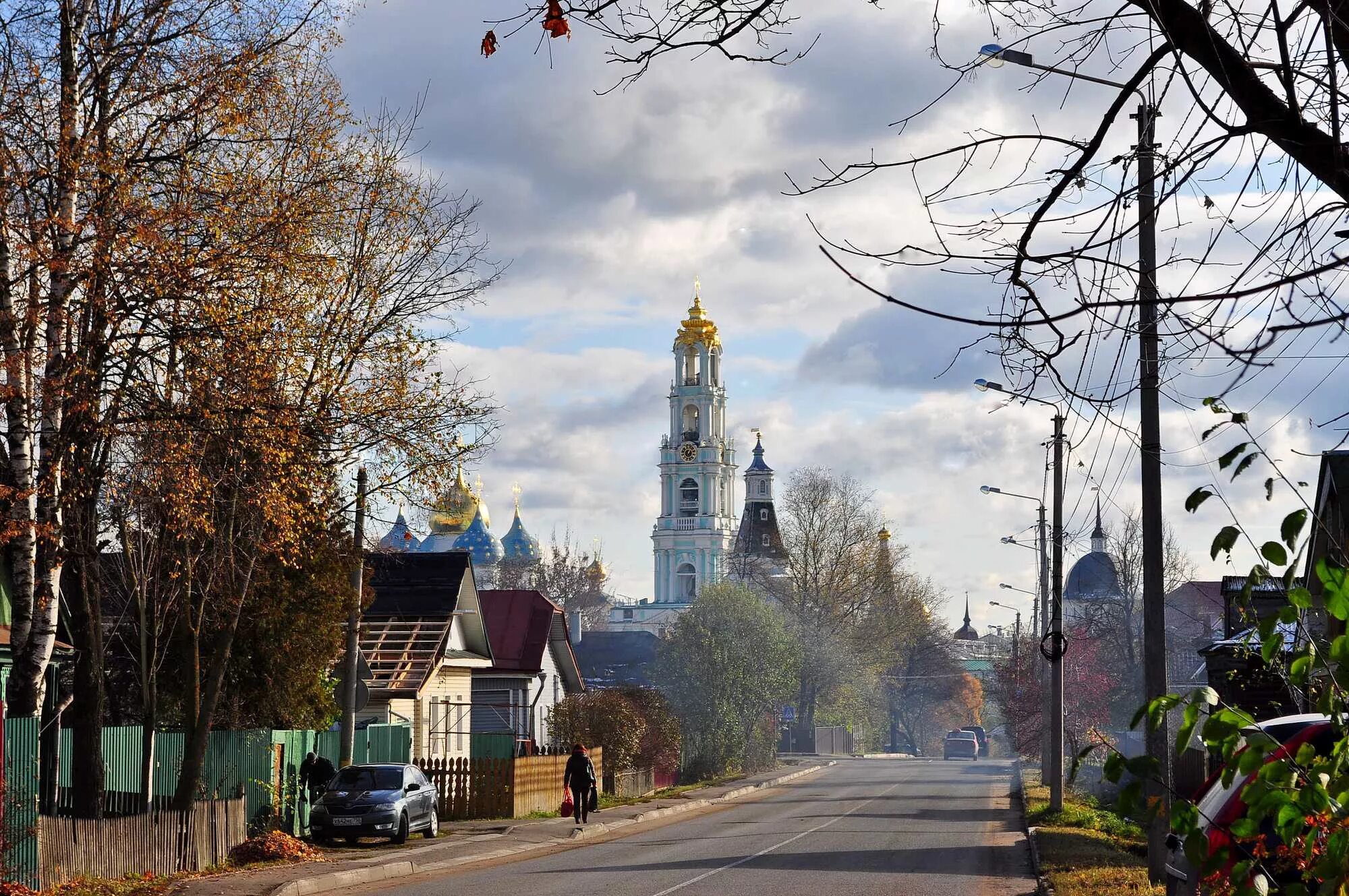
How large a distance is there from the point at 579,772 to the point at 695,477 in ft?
477

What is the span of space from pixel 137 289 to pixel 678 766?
144 feet

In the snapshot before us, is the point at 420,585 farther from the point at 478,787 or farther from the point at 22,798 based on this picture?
the point at 22,798

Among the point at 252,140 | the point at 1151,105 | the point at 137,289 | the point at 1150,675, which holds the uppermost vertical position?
the point at 252,140

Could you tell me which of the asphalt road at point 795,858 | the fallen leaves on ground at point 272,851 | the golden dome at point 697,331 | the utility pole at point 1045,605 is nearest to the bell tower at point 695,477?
the golden dome at point 697,331

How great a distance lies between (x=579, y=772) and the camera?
3122cm

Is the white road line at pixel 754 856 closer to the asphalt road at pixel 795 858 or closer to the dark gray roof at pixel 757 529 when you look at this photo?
the asphalt road at pixel 795 858

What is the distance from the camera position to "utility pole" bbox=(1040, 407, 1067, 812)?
105 feet

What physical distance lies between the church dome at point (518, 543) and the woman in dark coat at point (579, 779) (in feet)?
462

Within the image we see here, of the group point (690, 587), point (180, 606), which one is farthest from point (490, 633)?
point (690, 587)

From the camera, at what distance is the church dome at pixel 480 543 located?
552 ft

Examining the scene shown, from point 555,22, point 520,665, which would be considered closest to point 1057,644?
point 520,665

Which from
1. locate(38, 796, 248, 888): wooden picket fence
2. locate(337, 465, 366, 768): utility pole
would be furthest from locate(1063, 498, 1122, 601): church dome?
locate(38, 796, 248, 888): wooden picket fence

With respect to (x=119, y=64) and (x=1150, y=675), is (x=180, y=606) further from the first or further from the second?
(x=1150, y=675)

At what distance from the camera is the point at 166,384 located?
1644 centimetres
